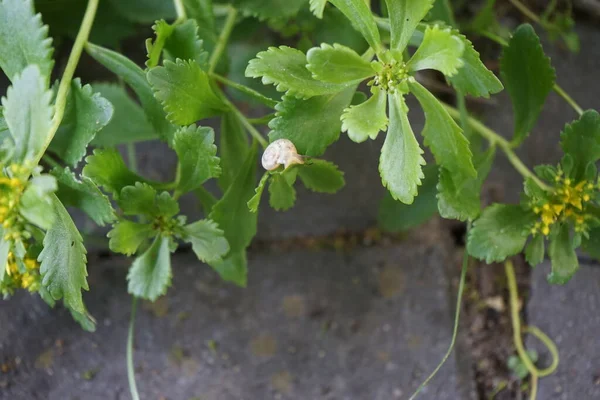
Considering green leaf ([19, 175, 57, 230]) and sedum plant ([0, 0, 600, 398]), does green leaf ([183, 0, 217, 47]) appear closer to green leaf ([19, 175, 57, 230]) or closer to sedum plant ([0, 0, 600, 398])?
sedum plant ([0, 0, 600, 398])

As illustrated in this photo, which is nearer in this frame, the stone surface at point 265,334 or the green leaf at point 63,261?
the green leaf at point 63,261

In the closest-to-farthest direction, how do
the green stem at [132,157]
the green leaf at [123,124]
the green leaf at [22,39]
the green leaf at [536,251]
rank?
the green leaf at [22,39]
the green leaf at [536,251]
the green leaf at [123,124]
the green stem at [132,157]

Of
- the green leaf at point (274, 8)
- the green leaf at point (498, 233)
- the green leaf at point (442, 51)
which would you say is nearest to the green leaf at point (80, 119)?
the green leaf at point (274, 8)

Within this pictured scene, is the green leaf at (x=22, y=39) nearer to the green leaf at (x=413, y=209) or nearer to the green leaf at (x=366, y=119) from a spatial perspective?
the green leaf at (x=366, y=119)

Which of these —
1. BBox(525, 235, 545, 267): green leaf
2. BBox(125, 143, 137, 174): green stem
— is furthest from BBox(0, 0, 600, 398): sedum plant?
BBox(125, 143, 137, 174): green stem

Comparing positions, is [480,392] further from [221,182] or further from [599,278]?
[221,182]

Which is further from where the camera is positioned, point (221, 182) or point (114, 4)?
point (114, 4)

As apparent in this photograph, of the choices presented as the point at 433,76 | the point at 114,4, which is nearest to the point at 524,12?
the point at 433,76
